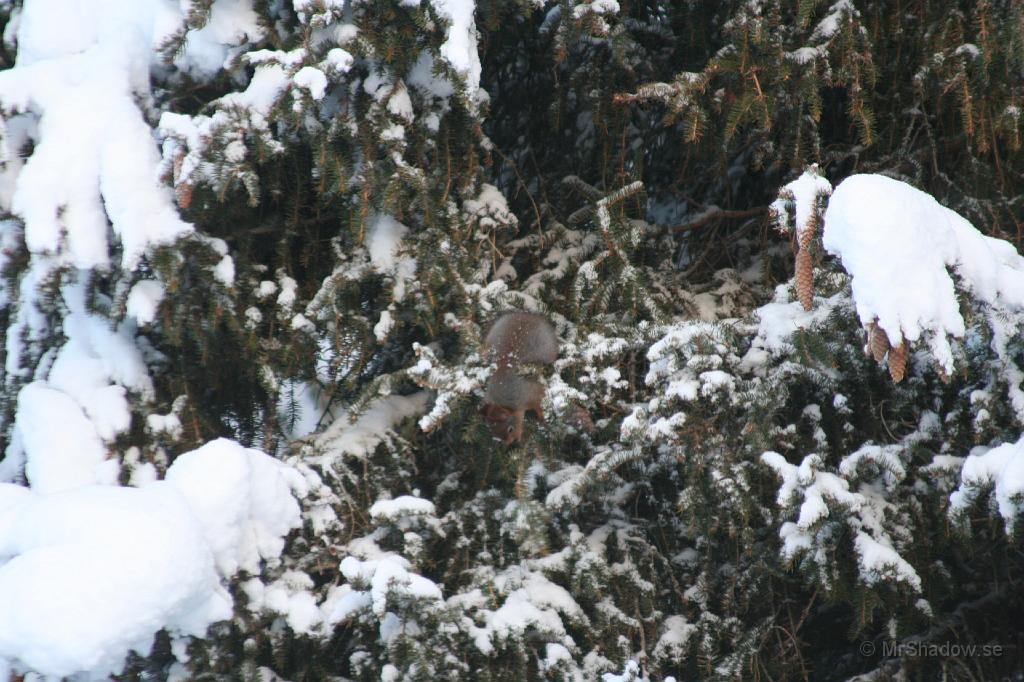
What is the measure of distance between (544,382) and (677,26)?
5.83 ft

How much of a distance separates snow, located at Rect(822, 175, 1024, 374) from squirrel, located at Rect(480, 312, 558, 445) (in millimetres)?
909

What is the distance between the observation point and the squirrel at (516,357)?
2.40m

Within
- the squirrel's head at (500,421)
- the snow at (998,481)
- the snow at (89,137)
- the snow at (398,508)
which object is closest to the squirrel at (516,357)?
the squirrel's head at (500,421)

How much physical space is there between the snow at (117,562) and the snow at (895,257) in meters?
1.62

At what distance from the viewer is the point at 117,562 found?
6.22 ft

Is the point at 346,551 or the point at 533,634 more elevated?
the point at 346,551

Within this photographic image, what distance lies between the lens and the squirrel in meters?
2.40

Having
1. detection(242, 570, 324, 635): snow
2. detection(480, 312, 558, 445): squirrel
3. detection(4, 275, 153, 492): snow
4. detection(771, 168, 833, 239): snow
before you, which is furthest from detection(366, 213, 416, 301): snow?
detection(771, 168, 833, 239): snow

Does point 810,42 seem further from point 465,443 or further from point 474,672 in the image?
point 474,672

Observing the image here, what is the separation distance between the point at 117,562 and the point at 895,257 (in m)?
1.81

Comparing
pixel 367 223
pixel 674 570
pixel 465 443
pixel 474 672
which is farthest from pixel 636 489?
pixel 367 223

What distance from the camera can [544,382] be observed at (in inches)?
95.5

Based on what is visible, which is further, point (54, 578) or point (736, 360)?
point (736, 360)

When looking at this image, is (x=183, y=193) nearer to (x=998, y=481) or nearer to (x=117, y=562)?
(x=117, y=562)
